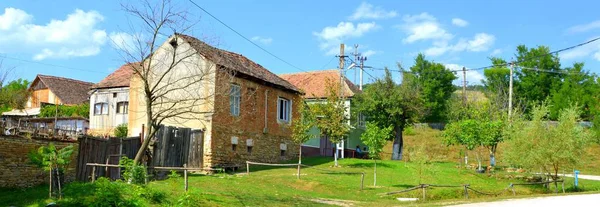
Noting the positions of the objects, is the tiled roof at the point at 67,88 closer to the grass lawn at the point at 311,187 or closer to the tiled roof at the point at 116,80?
the tiled roof at the point at 116,80

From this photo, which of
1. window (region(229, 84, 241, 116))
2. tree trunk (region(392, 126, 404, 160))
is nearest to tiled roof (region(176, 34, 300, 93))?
window (region(229, 84, 241, 116))

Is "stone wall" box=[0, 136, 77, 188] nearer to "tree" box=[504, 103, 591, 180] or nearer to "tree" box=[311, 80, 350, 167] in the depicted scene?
"tree" box=[311, 80, 350, 167]

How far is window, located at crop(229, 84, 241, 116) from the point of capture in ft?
93.3

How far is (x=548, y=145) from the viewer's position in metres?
31.0

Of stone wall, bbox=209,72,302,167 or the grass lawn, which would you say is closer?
the grass lawn

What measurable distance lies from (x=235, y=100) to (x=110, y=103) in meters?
12.3

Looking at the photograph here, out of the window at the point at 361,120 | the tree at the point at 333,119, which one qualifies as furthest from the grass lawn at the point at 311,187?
the window at the point at 361,120

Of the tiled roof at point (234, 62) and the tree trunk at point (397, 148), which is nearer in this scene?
the tiled roof at point (234, 62)

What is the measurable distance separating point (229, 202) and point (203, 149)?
10.3 m

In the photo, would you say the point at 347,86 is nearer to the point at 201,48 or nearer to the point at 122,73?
the point at 122,73

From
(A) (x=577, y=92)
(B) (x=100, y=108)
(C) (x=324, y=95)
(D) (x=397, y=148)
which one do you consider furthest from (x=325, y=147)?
(A) (x=577, y=92)

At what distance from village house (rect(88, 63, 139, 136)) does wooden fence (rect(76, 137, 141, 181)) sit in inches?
499

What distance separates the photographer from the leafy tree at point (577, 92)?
203 ft

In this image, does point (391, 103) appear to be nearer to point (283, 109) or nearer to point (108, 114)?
point (283, 109)
